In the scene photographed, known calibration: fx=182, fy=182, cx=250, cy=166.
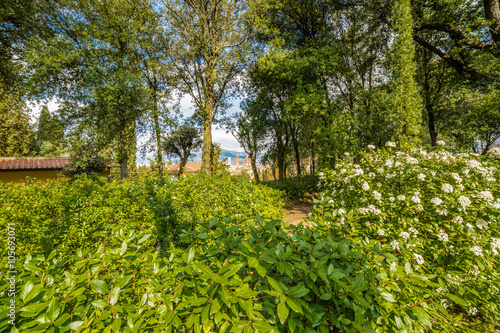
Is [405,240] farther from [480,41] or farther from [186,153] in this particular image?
[186,153]

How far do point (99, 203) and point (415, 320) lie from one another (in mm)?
4562

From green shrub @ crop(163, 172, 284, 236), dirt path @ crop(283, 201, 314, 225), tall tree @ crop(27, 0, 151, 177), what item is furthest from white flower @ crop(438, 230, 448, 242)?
tall tree @ crop(27, 0, 151, 177)

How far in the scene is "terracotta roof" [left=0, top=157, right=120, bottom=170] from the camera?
49.3ft

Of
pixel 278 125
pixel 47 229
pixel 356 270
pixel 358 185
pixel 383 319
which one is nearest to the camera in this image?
pixel 383 319

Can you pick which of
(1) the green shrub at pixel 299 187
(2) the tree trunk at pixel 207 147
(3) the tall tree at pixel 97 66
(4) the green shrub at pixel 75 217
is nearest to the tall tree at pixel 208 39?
(2) the tree trunk at pixel 207 147

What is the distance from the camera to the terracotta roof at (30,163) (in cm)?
1504

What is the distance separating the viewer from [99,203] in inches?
138

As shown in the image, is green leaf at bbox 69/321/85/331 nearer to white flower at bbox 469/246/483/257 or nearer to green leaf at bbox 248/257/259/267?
green leaf at bbox 248/257/259/267

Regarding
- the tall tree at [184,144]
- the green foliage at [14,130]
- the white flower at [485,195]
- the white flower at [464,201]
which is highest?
the green foliage at [14,130]

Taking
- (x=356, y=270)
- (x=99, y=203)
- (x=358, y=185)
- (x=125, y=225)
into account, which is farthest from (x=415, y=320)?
(x=99, y=203)

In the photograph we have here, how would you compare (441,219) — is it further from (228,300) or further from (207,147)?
(207,147)

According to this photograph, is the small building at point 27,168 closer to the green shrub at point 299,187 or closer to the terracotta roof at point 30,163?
the terracotta roof at point 30,163

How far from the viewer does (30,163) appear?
15891 millimetres

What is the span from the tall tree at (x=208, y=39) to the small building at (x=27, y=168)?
36.8 ft
